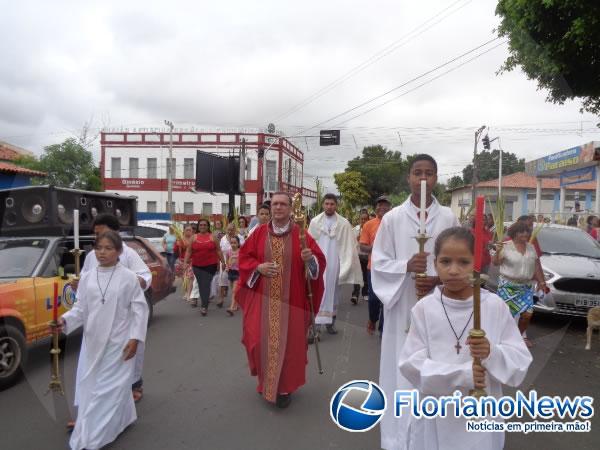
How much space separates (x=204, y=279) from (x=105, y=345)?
5350 mm

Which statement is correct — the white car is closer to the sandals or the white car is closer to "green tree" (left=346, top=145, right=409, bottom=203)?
the sandals

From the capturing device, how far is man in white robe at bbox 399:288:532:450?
6.99 feet

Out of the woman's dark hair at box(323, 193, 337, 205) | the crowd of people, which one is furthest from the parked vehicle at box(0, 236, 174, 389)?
the woman's dark hair at box(323, 193, 337, 205)

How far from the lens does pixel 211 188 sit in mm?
20891

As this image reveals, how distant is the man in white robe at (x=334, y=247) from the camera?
23.6ft

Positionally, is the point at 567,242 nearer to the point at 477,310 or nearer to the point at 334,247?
the point at 334,247

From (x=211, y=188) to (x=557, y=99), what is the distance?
14.8 m

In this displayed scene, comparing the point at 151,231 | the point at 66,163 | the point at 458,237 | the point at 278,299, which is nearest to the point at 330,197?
the point at 278,299

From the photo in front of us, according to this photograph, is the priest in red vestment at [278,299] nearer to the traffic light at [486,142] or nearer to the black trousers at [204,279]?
the black trousers at [204,279]

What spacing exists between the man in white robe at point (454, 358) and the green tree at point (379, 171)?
4359 cm

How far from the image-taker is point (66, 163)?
24672 millimetres

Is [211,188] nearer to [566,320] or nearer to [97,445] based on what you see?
[566,320]

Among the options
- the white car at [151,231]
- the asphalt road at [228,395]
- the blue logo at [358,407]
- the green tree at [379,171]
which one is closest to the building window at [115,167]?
the green tree at [379,171]

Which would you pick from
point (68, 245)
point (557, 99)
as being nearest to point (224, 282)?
point (68, 245)
